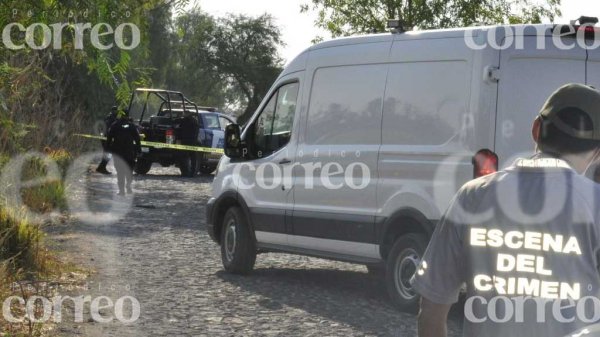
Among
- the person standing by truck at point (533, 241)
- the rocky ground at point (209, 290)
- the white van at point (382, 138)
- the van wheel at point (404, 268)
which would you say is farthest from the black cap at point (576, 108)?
the van wheel at point (404, 268)

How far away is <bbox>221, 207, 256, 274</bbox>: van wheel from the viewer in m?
11.8

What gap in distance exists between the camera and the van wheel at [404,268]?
9500 mm

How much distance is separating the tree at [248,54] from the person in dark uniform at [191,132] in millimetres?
43343

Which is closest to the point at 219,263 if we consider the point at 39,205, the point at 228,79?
the point at 39,205

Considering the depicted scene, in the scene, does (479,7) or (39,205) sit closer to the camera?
(39,205)

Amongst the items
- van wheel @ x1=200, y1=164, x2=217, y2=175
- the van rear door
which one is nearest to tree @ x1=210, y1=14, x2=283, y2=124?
van wheel @ x1=200, y1=164, x2=217, y2=175

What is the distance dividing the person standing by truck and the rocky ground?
5.40 m

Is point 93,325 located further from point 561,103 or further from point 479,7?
point 479,7

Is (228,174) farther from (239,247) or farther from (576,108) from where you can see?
(576,108)

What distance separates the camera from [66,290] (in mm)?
10617

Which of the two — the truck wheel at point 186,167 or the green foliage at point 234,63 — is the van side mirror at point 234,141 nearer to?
the truck wheel at point 186,167

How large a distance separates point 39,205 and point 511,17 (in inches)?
646

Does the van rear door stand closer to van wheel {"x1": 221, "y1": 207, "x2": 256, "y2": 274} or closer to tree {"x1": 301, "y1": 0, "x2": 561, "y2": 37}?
van wheel {"x1": 221, "y1": 207, "x2": 256, "y2": 274}

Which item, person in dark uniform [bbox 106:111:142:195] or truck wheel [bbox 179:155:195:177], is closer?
person in dark uniform [bbox 106:111:142:195]
